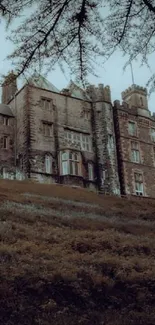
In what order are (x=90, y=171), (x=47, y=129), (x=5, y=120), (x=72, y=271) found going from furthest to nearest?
1. (x=5, y=120)
2. (x=90, y=171)
3. (x=47, y=129)
4. (x=72, y=271)

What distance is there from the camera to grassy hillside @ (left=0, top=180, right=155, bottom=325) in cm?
793

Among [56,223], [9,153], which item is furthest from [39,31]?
[9,153]

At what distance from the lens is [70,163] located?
41594 mm

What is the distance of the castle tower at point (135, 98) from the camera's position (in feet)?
171

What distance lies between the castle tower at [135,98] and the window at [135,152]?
5398 millimetres

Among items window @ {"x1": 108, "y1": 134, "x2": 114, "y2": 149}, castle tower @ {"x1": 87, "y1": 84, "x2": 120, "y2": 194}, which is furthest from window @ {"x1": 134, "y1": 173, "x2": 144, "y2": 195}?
window @ {"x1": 108, "y1": 134, "x2": 114, "y2": 149}

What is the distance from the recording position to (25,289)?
901 centimetres

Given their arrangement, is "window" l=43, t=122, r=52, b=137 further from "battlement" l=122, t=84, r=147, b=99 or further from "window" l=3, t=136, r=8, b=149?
"battlement" l=122, t=84, r=147, b=99

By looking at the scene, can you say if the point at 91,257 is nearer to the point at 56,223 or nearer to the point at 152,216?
the point at 56,223

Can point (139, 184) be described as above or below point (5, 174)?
below

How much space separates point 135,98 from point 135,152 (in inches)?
323

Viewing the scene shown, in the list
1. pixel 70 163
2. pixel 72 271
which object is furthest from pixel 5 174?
pixel 72 271

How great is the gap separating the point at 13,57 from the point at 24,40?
283 mm

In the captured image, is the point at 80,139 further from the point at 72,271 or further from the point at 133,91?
the point at 72,271
